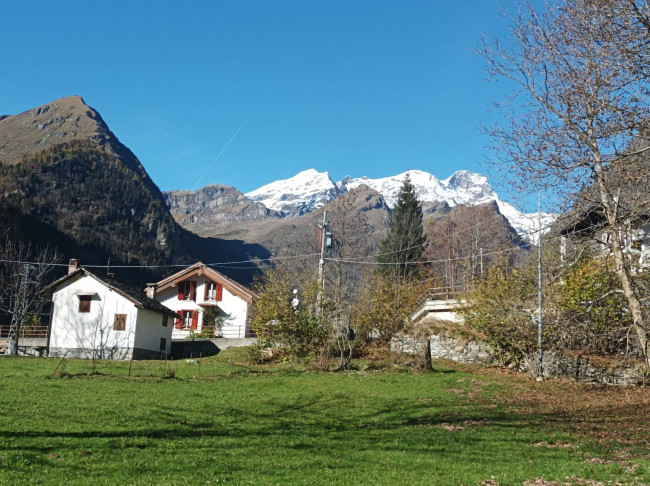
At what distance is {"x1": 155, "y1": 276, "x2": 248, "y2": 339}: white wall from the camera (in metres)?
54.5

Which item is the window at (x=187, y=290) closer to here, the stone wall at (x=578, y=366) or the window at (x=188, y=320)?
the window at (x=188, y=320)

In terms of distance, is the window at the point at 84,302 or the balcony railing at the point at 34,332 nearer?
the window at the point at 84,302

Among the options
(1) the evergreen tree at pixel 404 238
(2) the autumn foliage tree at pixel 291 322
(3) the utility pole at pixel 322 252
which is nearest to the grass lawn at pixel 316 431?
(2) the autumn foliage tree at pixel 291 322

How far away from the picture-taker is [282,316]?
3406 centimetres

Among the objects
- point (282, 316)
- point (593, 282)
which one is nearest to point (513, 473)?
point (593, 282)

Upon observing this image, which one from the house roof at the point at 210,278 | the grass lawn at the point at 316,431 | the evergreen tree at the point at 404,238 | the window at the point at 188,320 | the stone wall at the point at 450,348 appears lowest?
the grass lawn at the point at 316,431

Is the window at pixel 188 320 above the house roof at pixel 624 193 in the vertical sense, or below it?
below

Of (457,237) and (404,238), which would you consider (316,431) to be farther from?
(457,237)

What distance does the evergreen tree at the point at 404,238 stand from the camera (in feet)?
170

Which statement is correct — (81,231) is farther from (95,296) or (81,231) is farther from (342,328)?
(342,328)

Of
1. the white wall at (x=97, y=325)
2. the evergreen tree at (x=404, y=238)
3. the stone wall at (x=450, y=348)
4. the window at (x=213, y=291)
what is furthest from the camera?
the window at (x=213, y=291)

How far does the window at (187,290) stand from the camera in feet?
185

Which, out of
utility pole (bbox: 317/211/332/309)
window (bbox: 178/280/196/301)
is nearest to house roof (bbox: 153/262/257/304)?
window (bbox: 178/280/196/301)

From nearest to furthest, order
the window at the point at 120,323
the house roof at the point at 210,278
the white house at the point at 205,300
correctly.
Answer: the window at the point at 120,323
the white house at the point at 205,300
the house roof at the point at 210,278
